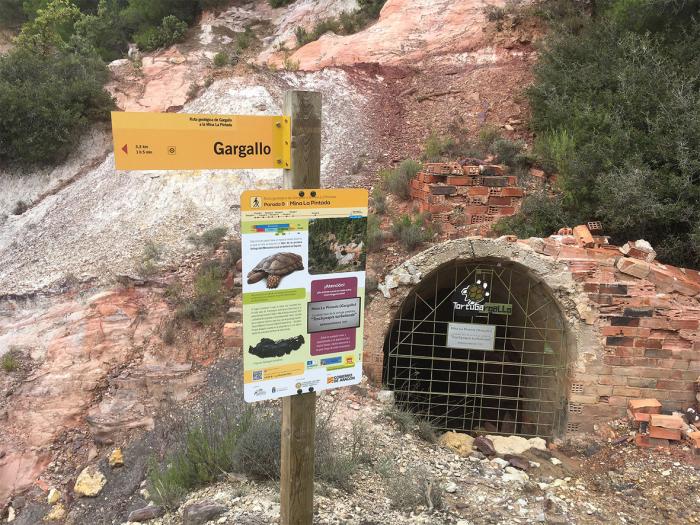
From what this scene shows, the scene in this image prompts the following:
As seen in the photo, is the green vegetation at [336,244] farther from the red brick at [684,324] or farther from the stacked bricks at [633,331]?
the red brick at [684,324]

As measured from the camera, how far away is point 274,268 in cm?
Answer: 225

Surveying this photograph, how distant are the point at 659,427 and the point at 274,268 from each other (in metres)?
4.42

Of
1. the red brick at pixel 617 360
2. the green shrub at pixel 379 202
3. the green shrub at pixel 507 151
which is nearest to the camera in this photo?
the red brick at pixel 617 360

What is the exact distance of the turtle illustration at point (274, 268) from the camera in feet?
7.30

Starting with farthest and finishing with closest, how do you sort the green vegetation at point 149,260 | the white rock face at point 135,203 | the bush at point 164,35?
the bush at point 164,35
the white rock face at point 135,203
the green vegetation at point 149,260

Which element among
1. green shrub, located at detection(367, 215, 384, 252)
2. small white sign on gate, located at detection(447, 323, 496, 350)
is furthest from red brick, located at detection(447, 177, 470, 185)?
small white sign on gate, located at detection(447, 323, 496, 350)

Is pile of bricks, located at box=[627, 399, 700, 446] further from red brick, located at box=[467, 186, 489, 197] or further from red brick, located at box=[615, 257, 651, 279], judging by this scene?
red brick, located at box=[467, 186, 489, 197]

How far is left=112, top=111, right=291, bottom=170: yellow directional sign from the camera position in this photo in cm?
207

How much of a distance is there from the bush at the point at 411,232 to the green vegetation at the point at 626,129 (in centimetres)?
102

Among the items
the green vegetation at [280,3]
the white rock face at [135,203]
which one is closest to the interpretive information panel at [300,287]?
the white rock face at [135,203]

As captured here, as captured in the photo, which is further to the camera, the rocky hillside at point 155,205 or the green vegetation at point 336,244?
the rocky hillside at point 155,205

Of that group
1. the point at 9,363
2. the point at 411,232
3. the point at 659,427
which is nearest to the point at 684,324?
the point at 659,427

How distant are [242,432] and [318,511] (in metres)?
0.85

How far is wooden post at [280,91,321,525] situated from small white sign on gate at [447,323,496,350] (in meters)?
3.48
